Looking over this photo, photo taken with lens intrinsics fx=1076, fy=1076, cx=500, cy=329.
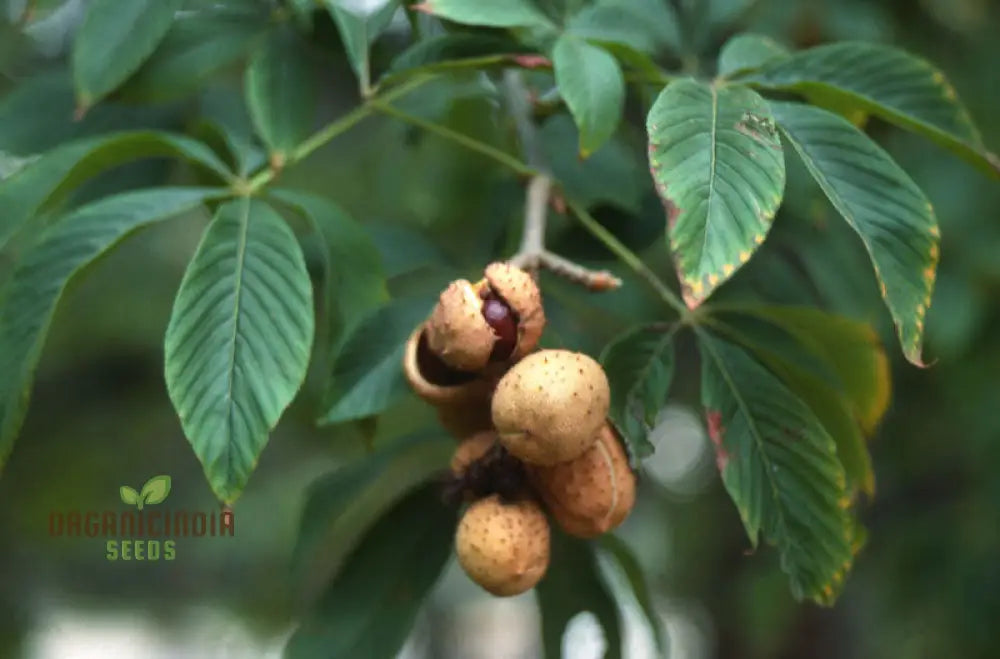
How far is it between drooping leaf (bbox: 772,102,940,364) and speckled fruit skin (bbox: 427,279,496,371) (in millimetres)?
272

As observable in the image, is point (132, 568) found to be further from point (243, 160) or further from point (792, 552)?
point (792, 552)

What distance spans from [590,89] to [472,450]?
1.06 feet

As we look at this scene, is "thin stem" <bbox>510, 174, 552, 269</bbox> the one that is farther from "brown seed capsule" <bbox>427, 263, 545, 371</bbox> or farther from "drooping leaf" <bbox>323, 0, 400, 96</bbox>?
"drooping leaf" <bbox>323, 0, 400, 96</bbox>

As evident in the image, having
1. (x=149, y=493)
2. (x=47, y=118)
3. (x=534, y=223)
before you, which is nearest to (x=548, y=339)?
(x=534, y=223)

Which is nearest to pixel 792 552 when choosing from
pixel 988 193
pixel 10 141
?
pixel 10 141

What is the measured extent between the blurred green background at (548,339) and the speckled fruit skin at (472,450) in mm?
118

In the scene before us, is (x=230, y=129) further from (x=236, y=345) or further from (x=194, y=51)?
(x=236, y=345)

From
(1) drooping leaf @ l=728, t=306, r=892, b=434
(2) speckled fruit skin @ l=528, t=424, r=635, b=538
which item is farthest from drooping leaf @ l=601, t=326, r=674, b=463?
(1) drooping leaf @ l=728, t=306, r=892, b=434

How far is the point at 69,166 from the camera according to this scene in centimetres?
96

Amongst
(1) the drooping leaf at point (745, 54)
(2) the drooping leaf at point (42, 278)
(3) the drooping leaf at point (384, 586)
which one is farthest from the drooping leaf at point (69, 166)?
(1) the drooping leaf at point (745, 54)

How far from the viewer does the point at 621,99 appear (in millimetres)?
932

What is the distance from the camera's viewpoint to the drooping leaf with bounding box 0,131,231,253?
3.04 feet

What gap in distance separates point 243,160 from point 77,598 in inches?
105

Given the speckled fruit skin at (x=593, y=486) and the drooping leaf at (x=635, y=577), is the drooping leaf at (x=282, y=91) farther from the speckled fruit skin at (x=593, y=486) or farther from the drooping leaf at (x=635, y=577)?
the drooping leaf at (x=635, y=577)
